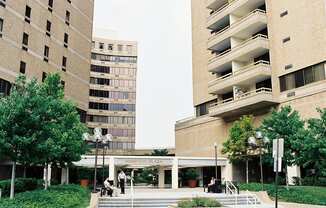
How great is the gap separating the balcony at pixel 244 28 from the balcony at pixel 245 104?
6920 mm

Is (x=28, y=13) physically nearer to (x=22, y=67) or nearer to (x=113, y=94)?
(x=22, y=67)

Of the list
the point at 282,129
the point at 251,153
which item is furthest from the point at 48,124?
the point at 251,153

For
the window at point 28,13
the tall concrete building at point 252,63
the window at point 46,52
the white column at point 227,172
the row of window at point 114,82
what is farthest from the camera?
the row of window at point 114,82

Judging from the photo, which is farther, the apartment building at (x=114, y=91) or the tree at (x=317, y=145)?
the apartment building at (x=114, y=91)

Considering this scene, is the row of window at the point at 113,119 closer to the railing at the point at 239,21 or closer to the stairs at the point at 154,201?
the railing at the point at 239,21

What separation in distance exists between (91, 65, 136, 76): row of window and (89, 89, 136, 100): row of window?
201 inches

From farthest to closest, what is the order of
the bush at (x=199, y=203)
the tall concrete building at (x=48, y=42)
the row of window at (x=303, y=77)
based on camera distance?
the tall concrete building at (x=48, y=42), the row of window at (x=303, y=77), the bush at (x=199, y=203)

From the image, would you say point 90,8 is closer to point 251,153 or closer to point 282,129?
point 251,153

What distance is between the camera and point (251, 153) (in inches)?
1387

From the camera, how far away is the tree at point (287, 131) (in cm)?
2495

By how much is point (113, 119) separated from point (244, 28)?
5341cm

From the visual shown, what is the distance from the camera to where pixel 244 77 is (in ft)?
125

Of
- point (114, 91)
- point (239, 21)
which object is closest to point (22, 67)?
point (239, 21)

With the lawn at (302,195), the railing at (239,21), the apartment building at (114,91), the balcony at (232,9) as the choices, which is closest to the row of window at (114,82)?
the apartment building at (114,91)
